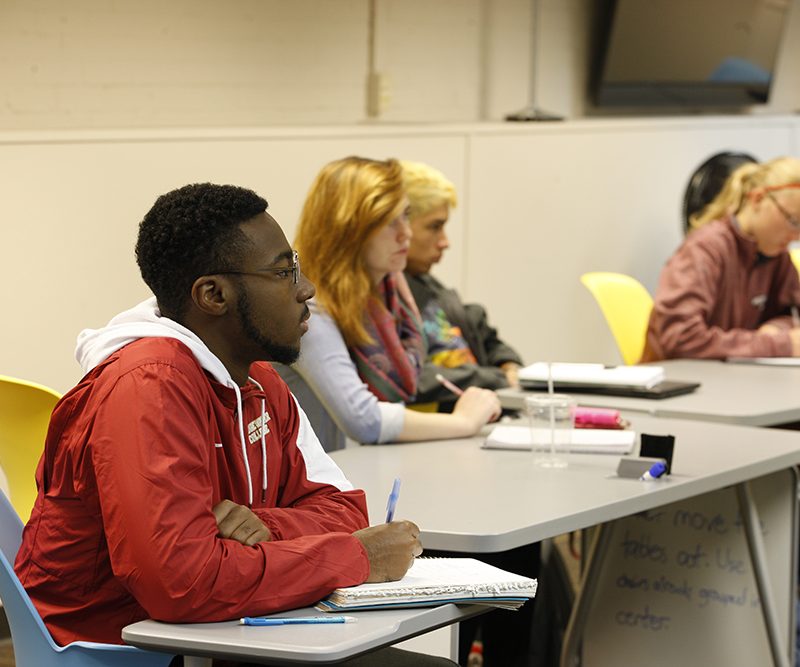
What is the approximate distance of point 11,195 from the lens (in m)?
3.54

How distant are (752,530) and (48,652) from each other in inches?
67.9

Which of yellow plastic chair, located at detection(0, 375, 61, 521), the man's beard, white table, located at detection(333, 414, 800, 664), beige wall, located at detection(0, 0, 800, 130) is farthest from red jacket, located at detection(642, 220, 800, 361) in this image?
the man's beard

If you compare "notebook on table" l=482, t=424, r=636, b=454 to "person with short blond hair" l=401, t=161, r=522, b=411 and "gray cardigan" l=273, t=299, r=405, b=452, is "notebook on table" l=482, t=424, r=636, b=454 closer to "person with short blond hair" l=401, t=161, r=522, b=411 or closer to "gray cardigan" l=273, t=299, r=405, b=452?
"gray cardigan" l=273, t=299, r=405, b=452

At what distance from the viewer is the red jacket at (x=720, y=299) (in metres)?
4.16

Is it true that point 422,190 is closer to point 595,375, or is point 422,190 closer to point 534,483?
point 595,375

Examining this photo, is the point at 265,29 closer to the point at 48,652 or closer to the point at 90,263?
the point at 90,263

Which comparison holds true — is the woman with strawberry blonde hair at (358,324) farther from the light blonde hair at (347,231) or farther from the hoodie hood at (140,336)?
the hoodie hood at (140,336)

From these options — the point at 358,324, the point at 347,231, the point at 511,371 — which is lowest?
the point at 511,371

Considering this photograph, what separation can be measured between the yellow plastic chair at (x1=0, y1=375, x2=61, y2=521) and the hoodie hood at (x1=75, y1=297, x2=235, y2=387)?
69cm

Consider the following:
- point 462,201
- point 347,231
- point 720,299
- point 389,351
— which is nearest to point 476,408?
point 389,351

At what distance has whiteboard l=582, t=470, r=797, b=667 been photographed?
304 centimetres

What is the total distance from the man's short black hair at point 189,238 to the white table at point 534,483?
0.61 meters

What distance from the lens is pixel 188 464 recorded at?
5.39ft

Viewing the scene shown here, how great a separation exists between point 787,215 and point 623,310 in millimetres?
607
